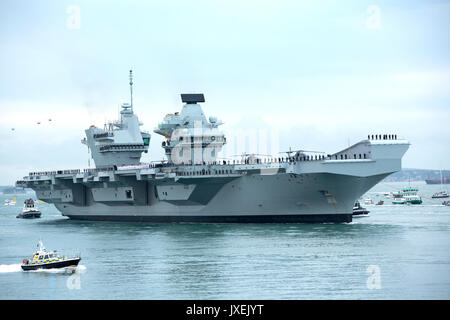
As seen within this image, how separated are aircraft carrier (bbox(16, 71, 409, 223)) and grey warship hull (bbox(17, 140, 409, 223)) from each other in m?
0.05

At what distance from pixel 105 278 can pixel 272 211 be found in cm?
1768

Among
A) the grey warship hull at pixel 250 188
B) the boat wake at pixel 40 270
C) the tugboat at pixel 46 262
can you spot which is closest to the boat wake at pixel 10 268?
the boat wake at pixel 40 270

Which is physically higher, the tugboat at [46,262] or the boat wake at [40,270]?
the tugboat at [46,262]

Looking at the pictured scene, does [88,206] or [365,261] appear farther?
[88,206]

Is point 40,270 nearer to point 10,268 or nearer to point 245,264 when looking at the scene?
point 10,268

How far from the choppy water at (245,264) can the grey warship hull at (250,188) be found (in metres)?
1.13

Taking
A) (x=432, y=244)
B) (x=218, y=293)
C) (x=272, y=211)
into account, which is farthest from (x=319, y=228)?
(x=218, y=293)

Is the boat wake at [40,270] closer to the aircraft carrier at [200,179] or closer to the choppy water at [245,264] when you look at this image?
the choppy water at [245,264]

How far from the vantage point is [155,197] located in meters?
46.2

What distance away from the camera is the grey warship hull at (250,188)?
37.5m
